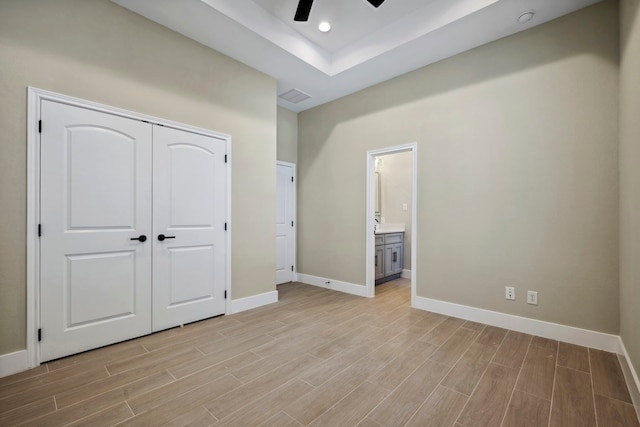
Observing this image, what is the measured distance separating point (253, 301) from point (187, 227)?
1.29 m

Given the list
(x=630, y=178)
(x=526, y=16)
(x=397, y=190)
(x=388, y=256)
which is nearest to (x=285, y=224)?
(x=388, y=256)

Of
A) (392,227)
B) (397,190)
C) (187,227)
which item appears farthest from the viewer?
(397,190)

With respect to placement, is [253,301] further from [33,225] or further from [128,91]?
[128,91]

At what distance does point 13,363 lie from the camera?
210cm

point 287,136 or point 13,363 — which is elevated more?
point 287,136

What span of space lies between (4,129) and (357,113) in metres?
3.78

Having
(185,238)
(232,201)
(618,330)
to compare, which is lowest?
(618,330)

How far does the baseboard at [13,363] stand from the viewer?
81.2 inches

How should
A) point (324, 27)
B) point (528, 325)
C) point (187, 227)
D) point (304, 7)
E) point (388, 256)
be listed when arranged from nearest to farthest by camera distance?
point (304, 7)
point (528, 325)
point (187, 227)
point (324, 27)
point (388, 256)

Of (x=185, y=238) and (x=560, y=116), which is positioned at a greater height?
(x=560, y=116)

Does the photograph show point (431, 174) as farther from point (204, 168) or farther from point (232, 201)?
point (204, 168)

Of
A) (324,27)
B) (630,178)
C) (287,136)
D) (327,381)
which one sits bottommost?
(327,381)

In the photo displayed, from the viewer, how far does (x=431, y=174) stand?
3533 millimetres

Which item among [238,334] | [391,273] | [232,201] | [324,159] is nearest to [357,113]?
[324,159]
